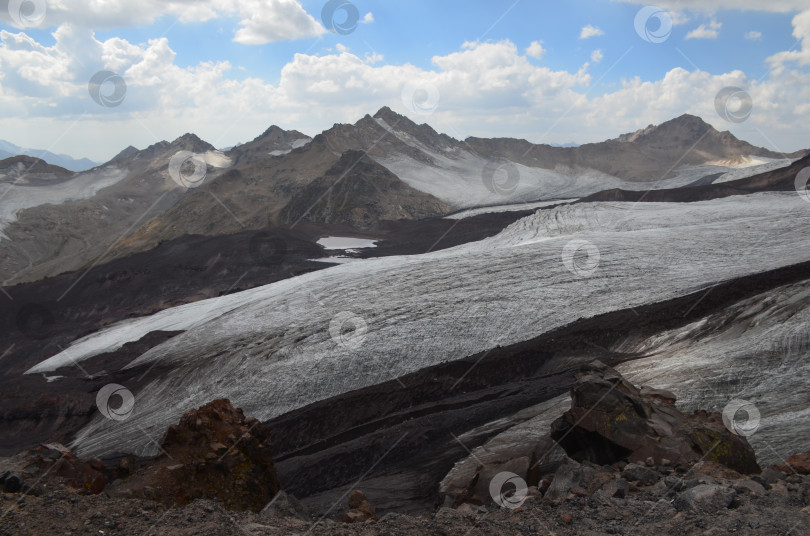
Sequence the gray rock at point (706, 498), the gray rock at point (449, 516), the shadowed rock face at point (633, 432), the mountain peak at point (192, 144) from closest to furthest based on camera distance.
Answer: the gray rock at point (706, 498) < the gray rock at point (449, 516) < the shadowed rock face at point (633, 432) < the mountain peak at point (192, 144)

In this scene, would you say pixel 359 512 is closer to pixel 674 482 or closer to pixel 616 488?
pixel 616 488

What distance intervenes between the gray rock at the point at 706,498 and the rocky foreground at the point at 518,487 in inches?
0.4

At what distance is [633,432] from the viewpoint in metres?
8.05

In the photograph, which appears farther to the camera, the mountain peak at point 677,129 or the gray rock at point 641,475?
the mountain peak at point 677,129

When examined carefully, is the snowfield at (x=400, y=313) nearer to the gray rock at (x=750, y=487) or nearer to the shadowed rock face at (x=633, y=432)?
the shadowed rock face at (x=633, y=432)

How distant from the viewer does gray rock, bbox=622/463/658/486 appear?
6.81 metres

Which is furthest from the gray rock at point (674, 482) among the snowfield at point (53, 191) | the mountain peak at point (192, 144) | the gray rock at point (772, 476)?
the mountain peak at point (192, 144)

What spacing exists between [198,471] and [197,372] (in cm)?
1103

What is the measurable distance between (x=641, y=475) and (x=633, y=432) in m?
1.27

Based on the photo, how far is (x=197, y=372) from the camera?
712 inches

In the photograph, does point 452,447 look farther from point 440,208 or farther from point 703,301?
point 440,208

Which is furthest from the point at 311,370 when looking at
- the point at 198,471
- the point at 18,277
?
the point at 18,277

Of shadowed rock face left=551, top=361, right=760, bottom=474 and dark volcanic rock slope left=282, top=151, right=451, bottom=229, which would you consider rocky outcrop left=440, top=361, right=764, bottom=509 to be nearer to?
shadowed rock face left=551, top=361, right=760, bottom=474

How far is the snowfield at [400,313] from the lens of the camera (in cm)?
1656
